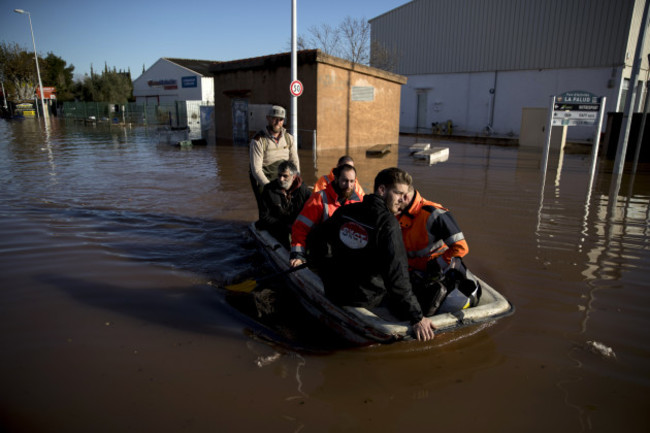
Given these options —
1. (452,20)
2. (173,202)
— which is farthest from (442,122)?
(173,202)

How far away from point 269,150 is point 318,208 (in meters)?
2.22

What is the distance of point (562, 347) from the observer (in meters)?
3.55

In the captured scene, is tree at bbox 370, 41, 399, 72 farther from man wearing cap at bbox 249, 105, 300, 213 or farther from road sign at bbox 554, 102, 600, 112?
man wearing cap at bbox 249, 105, 300, 213

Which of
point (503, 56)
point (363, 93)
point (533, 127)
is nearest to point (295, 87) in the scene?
point (363, 93)

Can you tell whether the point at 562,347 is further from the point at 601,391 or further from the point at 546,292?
the point at 546,292

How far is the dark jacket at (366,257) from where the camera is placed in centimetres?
288

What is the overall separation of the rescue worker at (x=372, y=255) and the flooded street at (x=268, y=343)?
52cm

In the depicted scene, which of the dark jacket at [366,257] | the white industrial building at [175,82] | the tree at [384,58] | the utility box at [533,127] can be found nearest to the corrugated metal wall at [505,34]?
the tree at [384,58]

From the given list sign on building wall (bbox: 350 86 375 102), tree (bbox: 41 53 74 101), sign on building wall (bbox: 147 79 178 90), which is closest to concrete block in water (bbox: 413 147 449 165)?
sign on building wall (bbox: 350 86 375 102)

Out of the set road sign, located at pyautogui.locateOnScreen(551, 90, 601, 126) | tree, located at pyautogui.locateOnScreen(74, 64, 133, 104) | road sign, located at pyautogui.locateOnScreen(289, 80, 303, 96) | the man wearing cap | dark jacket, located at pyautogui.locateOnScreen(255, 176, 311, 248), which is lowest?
dark jacket, located at pyautogui.locateOnScreen(255, 176, 311, 248)

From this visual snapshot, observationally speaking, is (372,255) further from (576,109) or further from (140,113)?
(140,113)

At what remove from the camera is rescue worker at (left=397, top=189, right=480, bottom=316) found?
338cm

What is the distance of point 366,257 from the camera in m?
3.01

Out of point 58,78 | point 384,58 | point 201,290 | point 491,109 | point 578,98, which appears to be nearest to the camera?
point 201,290
